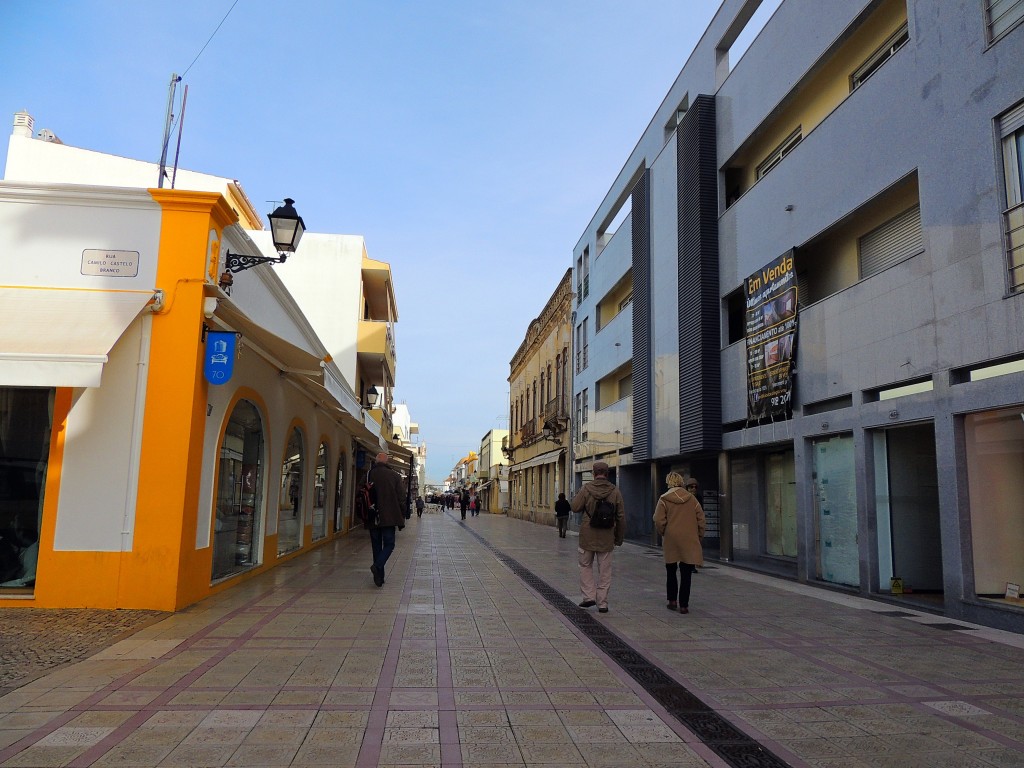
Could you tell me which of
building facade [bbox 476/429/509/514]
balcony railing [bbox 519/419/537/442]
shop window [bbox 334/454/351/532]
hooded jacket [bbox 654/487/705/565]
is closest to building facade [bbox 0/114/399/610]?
hooded jacket [bbox 654/487/705/565]

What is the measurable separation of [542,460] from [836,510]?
2581cm

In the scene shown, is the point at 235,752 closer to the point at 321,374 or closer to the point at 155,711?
the point at 155,711

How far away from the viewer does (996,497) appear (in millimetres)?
8227

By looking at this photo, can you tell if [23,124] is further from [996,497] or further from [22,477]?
[996,497]

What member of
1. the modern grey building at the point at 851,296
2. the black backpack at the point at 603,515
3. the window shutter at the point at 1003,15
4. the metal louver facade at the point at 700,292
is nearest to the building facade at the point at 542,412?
the modern grey building at the point at 851,296

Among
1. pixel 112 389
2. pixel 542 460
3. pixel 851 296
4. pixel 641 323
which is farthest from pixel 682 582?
pixel 542 460

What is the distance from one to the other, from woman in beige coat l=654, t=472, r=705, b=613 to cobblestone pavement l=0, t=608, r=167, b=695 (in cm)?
541

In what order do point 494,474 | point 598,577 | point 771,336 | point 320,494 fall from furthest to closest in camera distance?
point 494,474 < point 320,494 < point 771,336 < point 598,577

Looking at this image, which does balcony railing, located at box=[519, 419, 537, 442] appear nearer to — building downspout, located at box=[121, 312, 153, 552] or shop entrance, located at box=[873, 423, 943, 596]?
shop entrance, located at box=[873, 423, 943, 596]

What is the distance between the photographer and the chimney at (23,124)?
66.4 feet

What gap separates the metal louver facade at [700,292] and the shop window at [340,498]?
978cm

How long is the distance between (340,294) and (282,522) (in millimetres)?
11278

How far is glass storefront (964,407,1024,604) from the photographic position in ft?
26.3

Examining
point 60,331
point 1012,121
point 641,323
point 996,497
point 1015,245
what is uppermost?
point 641,323
